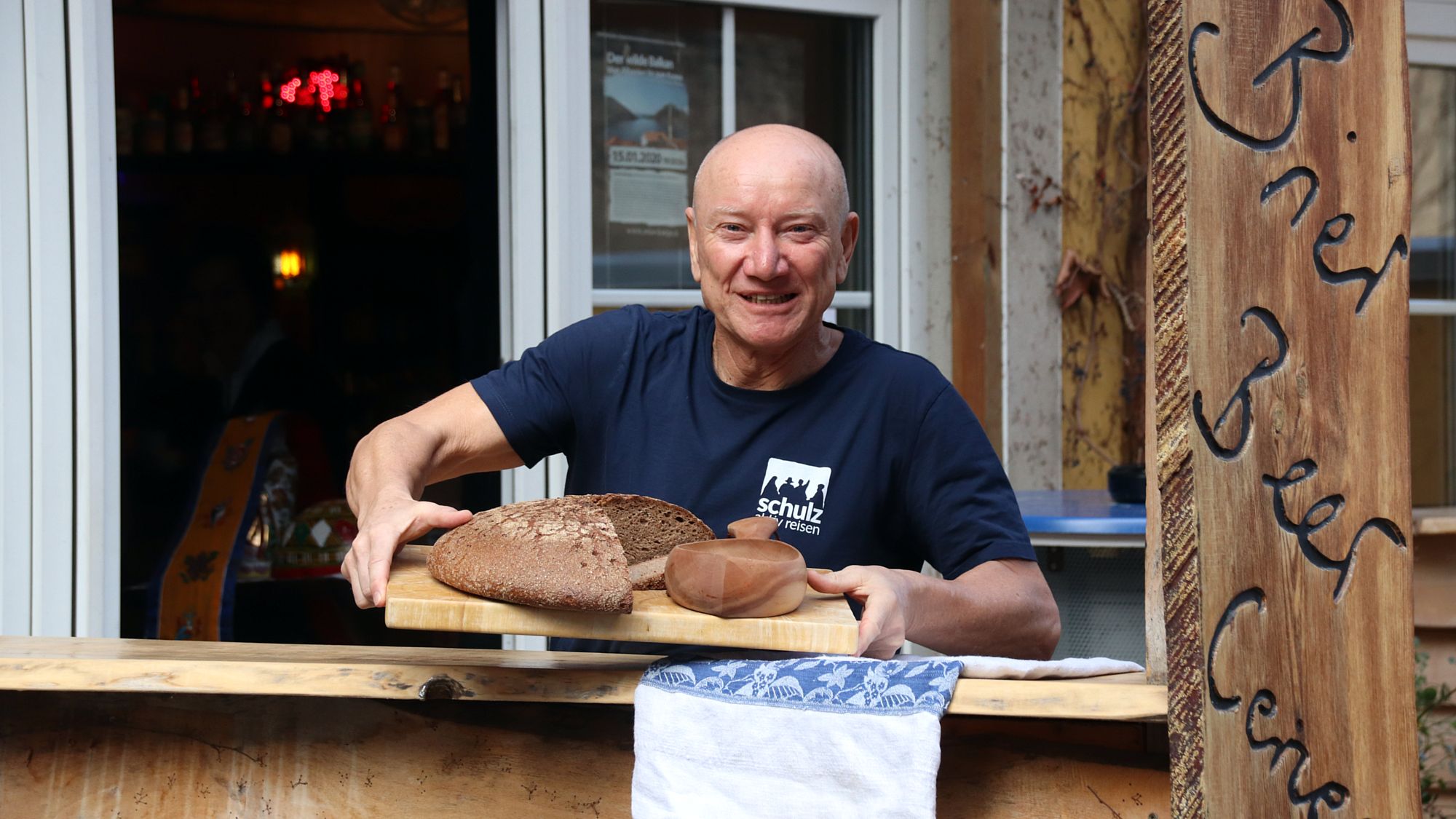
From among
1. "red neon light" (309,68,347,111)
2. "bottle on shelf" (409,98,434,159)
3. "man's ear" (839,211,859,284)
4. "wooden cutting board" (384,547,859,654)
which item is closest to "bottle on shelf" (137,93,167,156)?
"red neon light" (309,68,347,111)

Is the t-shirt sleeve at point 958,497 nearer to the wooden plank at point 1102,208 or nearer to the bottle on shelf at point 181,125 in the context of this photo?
the wooden plank at point 1102,208

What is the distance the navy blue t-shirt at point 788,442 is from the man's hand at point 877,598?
0.34 meters

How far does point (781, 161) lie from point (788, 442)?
388mm

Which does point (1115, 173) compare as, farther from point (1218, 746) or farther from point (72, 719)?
point (72, 719)

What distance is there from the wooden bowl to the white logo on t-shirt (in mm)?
468

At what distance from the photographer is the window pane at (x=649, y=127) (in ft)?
10.3

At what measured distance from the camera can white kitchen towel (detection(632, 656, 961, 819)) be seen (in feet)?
3.48

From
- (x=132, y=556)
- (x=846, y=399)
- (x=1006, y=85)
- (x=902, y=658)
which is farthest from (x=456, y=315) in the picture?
(x=902, y=658)

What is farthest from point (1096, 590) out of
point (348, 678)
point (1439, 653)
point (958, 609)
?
point (348, 678)

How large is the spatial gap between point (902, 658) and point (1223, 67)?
0.62 meters

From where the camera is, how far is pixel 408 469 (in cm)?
164

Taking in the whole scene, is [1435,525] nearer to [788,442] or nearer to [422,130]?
[788,442]

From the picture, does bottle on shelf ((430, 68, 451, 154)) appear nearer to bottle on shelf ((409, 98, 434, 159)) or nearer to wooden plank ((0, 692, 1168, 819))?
bottle on shelf ((409, 98, 434, 159))

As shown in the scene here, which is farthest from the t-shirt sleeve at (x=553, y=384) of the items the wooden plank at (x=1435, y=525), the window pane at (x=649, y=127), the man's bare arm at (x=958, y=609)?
the wooden plank at (x=1435, y=525)
